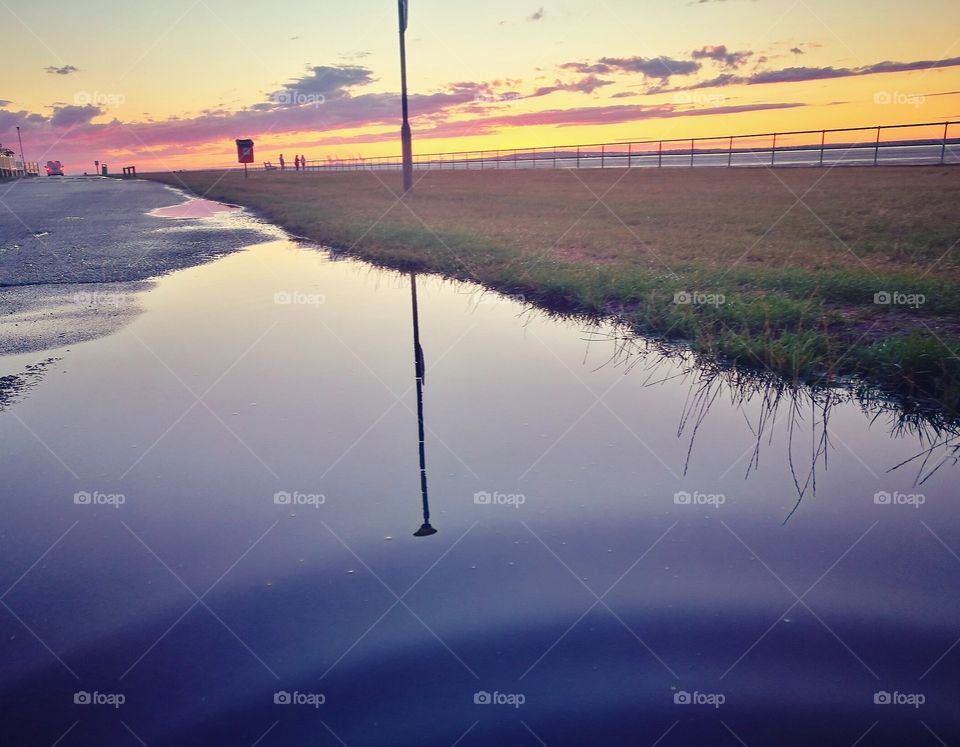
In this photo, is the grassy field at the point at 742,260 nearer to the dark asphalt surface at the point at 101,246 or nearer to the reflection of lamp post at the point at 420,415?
the reflection of lamp post at the point at 420,415

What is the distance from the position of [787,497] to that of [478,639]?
6.84 ft

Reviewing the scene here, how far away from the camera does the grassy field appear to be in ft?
21.0

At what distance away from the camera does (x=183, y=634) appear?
284 cm

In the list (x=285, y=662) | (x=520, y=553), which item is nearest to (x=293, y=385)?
(x=520, y=553)

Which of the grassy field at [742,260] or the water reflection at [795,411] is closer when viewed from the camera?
the water reflection at [795,411]

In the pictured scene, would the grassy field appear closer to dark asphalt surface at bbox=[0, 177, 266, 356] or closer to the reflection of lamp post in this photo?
the reflection of lamp post

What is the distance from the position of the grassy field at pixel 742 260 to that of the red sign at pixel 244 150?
132 ft

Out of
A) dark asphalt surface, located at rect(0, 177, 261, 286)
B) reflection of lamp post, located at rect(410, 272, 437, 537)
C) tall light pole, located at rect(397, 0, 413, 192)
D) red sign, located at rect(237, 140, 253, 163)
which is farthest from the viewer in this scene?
red sign, located at rect(237, 140, 253, 163)

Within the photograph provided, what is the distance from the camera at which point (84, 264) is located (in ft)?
42.9

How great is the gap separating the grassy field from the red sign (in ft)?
132

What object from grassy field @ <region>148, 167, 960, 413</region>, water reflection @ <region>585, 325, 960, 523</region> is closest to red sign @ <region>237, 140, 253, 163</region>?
grassy field @ <region>148, 167, 960, 413</region>

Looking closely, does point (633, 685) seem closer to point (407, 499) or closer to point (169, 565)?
point (407, 499)

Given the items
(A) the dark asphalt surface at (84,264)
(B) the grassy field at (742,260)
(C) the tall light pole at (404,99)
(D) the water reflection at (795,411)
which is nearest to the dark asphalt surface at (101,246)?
(A) the dark asphalt surface at (84,264)

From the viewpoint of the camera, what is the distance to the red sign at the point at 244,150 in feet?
198
